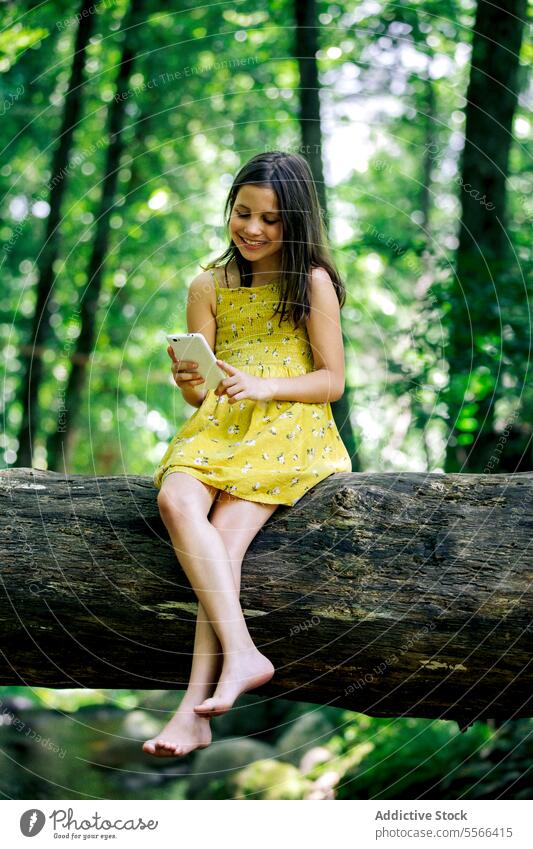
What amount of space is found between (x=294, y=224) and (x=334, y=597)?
5.01 ft

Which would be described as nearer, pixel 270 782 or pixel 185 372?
pixel 185 372

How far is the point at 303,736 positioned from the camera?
8.22 metres

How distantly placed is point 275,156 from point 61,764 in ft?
24.7

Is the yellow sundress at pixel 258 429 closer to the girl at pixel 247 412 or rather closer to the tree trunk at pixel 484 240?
the girl at pixel 247 412

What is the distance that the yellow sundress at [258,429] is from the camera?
318cm

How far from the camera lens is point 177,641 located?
3.03 metres

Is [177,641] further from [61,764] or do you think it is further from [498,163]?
[61,764]

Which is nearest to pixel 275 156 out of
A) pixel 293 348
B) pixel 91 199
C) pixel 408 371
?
pixel 293 348

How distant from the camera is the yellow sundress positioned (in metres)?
3.18

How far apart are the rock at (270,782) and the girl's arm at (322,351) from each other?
4.78 m
